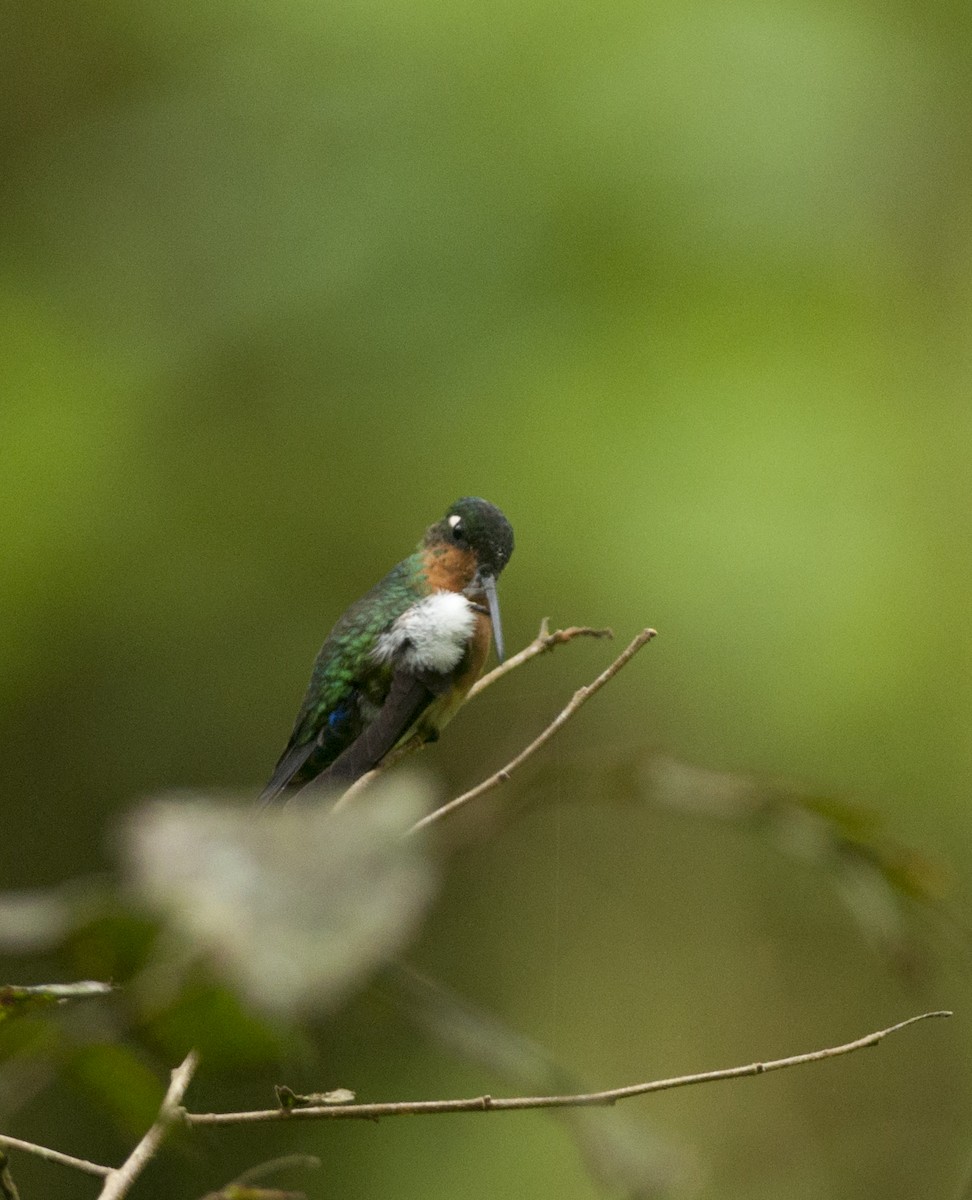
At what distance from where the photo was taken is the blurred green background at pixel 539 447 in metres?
4.59

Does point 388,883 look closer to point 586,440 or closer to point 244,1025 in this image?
point 244,1025

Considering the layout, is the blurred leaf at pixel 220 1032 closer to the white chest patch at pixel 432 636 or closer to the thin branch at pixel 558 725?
the thin branch at pixel 558 725

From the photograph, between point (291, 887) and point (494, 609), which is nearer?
point (291, 887)

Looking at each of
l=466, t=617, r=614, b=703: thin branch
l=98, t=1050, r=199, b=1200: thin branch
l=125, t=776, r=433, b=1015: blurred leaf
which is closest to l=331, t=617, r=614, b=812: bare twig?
l=466, t=617, r=614, b=703: thin branch

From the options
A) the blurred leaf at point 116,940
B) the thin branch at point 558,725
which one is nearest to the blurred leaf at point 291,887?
the blurred leaf at point 116,940

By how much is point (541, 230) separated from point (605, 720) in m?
1.84

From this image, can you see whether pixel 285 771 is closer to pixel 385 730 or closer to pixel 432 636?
pixel 385 730

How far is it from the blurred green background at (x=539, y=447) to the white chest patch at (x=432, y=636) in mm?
3010

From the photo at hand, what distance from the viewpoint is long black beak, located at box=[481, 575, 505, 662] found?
1108 millimetres

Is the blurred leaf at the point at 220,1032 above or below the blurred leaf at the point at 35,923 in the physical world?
below

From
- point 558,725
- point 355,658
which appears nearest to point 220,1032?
point 558,725

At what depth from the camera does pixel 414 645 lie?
4.17 feet

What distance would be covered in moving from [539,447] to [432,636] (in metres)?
3.56

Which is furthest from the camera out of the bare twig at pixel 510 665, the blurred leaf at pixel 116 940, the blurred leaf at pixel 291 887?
the bare twig at pixel 510 665
